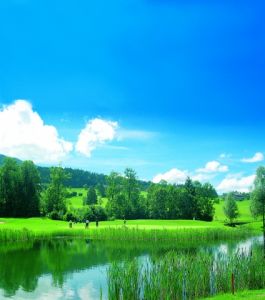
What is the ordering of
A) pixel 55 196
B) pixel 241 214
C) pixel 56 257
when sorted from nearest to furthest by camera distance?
pixel 56 257
pixel 55 196
pixel 241 214

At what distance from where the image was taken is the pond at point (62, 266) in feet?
86.8

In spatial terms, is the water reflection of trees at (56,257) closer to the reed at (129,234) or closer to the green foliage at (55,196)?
the reed at (129,234)

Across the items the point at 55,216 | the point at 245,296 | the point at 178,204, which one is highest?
the point at 178,204

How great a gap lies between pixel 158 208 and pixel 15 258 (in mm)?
75175

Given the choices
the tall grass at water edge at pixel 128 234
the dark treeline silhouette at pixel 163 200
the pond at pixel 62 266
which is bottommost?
the pond at pixel 62 266

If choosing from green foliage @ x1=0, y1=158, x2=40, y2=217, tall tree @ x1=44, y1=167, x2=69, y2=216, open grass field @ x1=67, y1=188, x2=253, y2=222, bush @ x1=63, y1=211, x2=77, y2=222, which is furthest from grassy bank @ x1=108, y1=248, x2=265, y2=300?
green foliage @ x1=0, y1=158, x2=40, y2=217

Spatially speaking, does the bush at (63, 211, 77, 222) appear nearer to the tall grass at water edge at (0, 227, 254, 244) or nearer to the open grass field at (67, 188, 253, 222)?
the open grass field at (67, 188, 253, 222)

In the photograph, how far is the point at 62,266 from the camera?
36.3 metres

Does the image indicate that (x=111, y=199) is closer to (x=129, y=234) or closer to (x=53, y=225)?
(x=53, y=225)

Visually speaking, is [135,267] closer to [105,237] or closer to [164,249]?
[164,249]

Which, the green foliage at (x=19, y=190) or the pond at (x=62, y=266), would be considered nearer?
the pond at (x=62, y=266)

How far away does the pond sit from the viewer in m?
26.5

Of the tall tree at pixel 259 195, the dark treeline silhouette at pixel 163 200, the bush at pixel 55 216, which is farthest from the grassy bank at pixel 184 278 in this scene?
the dark treeline silhouette at pixel 163 200

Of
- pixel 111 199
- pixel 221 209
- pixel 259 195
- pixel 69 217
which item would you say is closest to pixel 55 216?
pixel 69 217
